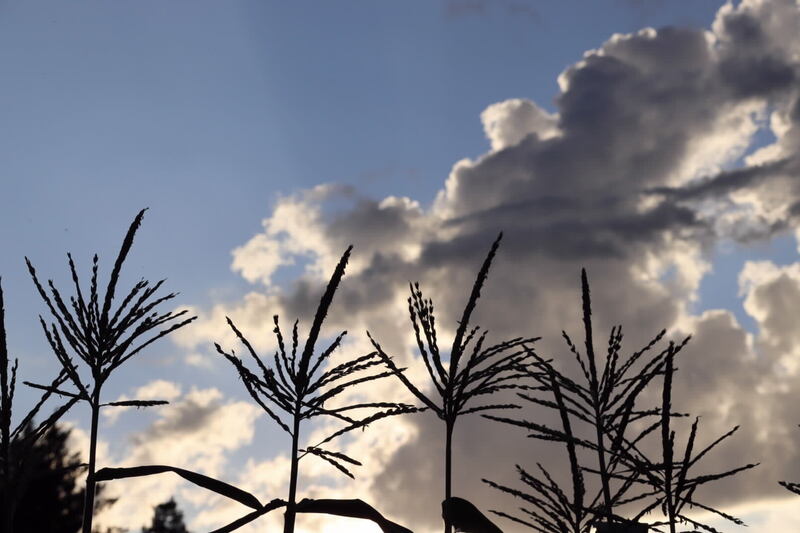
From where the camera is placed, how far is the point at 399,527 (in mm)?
3736

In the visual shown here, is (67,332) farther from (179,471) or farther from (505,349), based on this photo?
(505,349)

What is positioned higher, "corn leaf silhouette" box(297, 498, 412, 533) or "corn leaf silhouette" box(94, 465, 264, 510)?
"corn leaf silhouette" box(94, 465, 264, 510)

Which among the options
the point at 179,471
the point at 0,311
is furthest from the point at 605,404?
the point at 0,311

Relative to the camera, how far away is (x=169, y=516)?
77688 mm

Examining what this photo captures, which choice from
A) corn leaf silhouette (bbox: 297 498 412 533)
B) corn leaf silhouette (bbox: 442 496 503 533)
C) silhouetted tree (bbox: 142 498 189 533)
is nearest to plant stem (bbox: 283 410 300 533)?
corn leaf silhouette (bbox: 297 498 412 533)

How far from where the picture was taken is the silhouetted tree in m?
73.2

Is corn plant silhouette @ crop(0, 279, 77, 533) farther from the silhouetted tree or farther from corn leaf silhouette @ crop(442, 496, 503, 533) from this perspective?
the silhouetted tree

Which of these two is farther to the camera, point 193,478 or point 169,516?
point 169,516

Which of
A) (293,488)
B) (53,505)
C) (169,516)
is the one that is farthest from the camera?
(169,516)

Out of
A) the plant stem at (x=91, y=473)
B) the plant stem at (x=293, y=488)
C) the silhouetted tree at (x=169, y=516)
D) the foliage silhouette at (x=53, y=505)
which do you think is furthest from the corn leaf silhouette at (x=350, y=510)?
the silhouetted tree at (x=169, y=516)

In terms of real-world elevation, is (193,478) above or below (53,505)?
below

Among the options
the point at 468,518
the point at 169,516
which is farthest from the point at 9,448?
the point at 169,516

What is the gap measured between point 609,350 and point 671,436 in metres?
0.79

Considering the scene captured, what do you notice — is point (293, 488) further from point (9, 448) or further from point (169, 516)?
point (169, 516)
